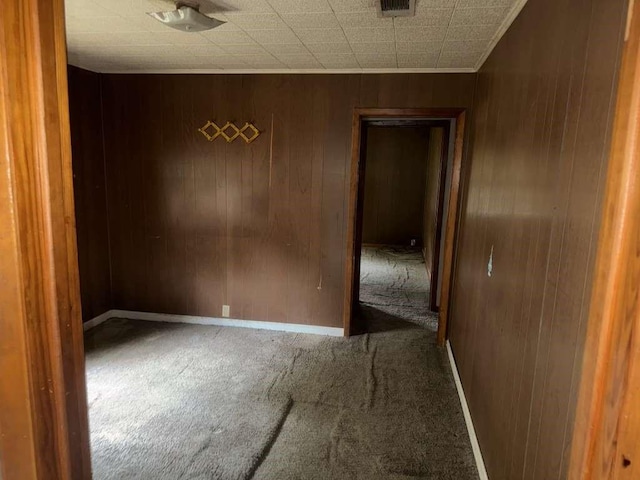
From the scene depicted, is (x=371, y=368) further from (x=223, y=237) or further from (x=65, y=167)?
(x=65, y=167)

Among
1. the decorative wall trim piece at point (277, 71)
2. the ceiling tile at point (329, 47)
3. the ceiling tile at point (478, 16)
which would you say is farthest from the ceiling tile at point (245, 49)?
the ceiling tile at point (478, 16)

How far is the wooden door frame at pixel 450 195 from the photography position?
10.9ft

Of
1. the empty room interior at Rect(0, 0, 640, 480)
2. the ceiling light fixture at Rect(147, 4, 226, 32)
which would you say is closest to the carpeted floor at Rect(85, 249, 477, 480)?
the empty room interior at Rect(0, 0, 640, 480)

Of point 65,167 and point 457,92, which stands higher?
point 457,92

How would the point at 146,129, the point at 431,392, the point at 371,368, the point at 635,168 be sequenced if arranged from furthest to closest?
1. the point at 146,129
2. the point at 371,368
3. the point at 431,392
4. the point at 635,168

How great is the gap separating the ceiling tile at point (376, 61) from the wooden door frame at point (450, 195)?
337 millimetres

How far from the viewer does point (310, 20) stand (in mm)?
2234

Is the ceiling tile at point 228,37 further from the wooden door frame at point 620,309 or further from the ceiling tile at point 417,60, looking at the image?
the wooden door frame at point 620,309

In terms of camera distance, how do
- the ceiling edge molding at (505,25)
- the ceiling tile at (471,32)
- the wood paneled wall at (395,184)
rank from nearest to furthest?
1. the ceiling edge molding at (505,25)
2. the ceiling tile at (471,32)
3. the wood paneled wall at (395,184)

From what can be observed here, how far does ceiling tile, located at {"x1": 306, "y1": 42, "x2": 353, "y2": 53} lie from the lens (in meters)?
2.68

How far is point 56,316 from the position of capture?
0.66m

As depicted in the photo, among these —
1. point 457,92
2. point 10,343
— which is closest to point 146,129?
point 457,92

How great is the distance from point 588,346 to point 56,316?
33.8 inches

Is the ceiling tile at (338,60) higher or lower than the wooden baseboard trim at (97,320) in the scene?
higher
